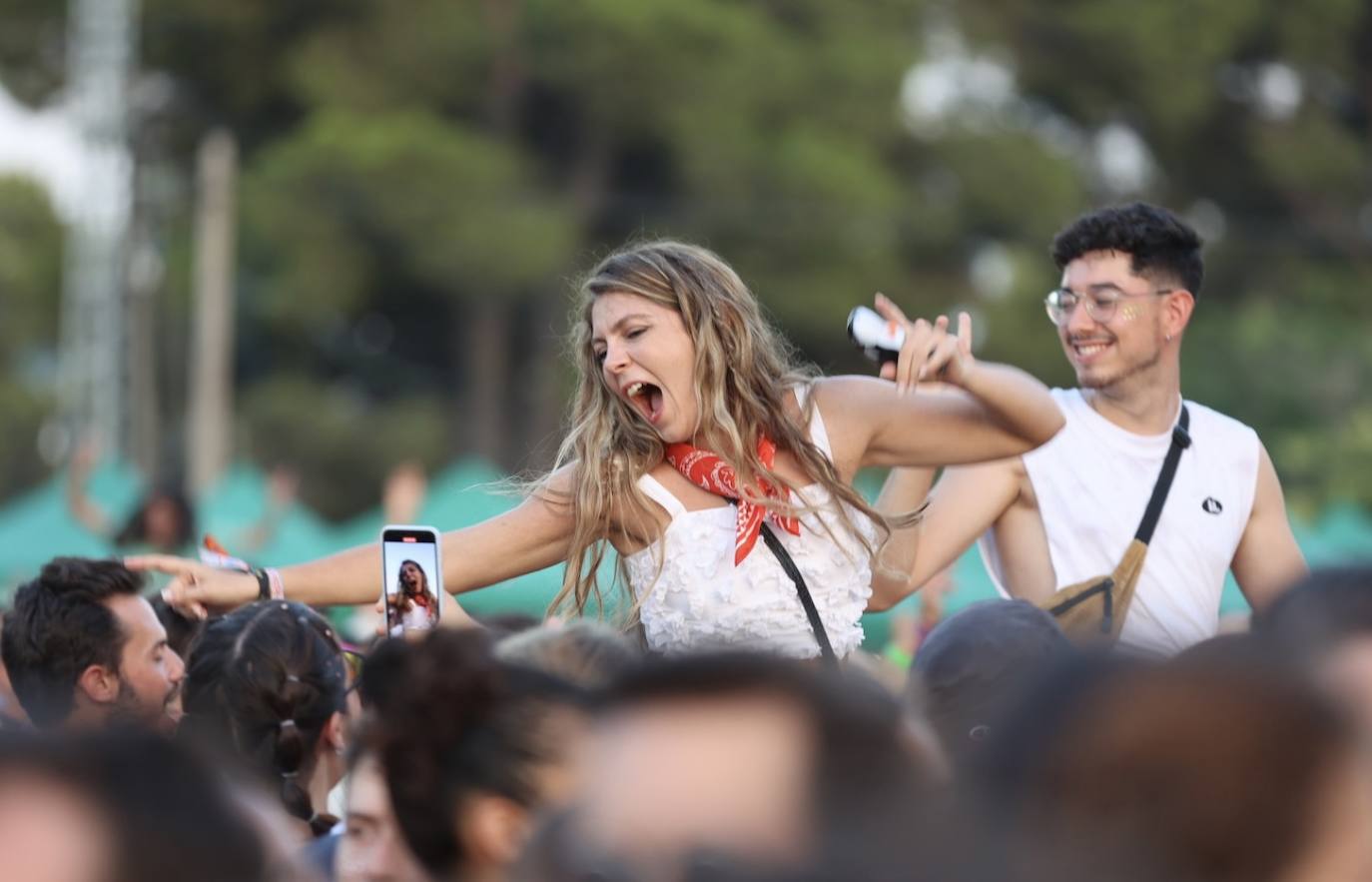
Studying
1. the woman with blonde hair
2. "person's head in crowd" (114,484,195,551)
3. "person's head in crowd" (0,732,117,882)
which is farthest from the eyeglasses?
"person's head in crowd" (114,484,195,551)

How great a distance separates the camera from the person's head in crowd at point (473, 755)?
1.96m

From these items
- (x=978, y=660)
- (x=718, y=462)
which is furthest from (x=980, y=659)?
(x=718, y=462)

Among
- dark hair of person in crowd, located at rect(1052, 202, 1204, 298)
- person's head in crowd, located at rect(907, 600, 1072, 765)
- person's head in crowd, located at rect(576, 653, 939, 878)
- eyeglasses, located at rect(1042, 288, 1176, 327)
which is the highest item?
dark hair of person in crowd, located at rect(1052, 202, 1204, 298)

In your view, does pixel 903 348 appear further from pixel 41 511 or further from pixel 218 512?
pixel 218 512

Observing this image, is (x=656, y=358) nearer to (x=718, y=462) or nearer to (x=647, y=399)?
(x=647, y=399)

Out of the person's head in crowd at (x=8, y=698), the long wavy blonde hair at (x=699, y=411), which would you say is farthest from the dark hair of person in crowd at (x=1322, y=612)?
the person's head in crowd at (x=8, y=698)

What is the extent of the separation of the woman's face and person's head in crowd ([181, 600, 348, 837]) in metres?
0.74

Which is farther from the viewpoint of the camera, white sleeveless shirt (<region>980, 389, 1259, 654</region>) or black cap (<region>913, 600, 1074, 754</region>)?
white sleeveless shirt (<region>980, 389, 1259, 654</region>)

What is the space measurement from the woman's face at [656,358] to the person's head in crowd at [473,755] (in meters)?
1.67

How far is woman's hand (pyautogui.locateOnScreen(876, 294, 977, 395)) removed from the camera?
Answer: 346cm

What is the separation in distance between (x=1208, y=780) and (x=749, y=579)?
2371 millimetres

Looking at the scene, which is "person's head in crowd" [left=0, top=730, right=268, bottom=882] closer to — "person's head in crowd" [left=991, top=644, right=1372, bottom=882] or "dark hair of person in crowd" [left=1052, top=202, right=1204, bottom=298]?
"person's head in crowd" [left=991, top=644, right=1372, bottom=882]

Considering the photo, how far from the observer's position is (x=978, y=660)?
8.82 ft

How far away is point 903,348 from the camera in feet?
11.4
